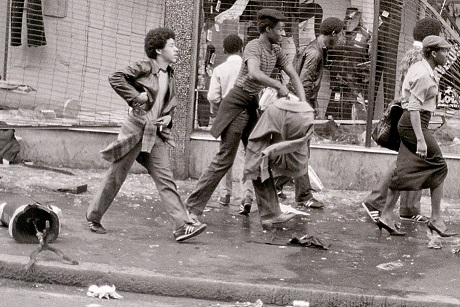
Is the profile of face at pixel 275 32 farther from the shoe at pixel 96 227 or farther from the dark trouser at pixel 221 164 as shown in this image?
the shoe at pixel 96 227

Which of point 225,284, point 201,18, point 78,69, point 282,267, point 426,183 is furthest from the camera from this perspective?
point 78,69

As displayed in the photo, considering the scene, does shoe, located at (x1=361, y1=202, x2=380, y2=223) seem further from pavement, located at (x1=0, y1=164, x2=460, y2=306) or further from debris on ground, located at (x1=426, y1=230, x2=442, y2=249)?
debris on ground, located at (x1=426, y1=230, x2=442, y2=249)

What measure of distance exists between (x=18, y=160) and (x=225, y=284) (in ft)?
17.9

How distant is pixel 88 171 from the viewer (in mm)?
11953

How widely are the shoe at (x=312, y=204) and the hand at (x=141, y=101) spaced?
2776 millimetres

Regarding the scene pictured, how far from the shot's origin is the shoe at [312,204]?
10609mm

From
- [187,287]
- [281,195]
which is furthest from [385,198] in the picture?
[187,287]

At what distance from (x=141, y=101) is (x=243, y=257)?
1.56 m

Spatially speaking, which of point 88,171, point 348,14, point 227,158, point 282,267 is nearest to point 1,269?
point 282,267

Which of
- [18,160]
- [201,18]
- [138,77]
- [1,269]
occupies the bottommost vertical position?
[1,269]

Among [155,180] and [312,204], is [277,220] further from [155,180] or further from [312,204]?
[312,204]

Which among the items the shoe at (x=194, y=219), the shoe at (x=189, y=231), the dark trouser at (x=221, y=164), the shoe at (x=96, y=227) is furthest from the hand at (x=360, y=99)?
the shoe at (x=96, y=227)

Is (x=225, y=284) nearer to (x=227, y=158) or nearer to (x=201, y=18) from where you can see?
(x=227, y=158)

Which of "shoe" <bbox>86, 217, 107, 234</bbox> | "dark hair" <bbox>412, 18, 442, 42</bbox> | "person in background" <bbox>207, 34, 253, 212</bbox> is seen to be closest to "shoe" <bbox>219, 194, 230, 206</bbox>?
"person in background" <bbox>207, 34, 253, 212</bbox>
